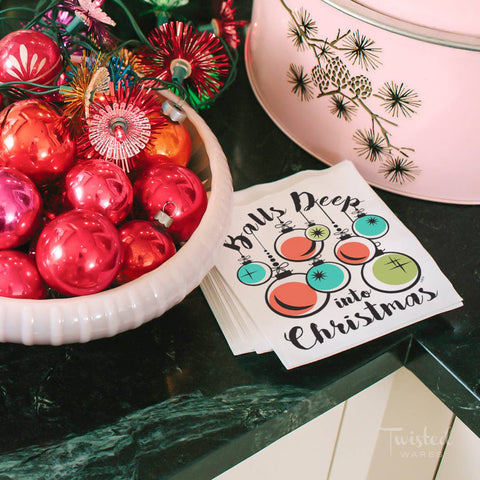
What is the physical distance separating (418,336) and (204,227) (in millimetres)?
230

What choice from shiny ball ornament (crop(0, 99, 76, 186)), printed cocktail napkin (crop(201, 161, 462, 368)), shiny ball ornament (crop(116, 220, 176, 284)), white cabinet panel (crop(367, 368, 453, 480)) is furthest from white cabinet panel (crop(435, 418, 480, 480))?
shiny ball ornament (crop(0, 99, 76, 186))

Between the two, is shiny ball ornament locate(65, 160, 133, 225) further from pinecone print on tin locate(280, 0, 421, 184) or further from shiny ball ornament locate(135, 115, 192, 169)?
pinecone print on tin locate(280, 0, 421, 184)

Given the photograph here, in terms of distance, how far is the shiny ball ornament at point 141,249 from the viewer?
49 cm

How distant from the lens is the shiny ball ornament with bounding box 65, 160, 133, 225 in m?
0.49

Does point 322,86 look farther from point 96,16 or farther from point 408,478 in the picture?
point 408,478

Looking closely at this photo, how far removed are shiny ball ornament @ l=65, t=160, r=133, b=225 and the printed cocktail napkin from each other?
15cm

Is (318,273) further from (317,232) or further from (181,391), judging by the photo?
(181,391)

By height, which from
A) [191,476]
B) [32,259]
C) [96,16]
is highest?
[96,16]

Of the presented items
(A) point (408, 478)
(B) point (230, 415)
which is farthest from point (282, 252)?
(A) point (408, 478)

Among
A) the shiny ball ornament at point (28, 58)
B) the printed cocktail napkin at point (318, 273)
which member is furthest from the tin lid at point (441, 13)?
the shiny ball ornament at point (28, 58)

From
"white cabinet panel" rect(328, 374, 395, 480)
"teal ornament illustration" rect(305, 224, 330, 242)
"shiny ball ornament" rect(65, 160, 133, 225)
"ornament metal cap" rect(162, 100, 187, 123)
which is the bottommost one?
"white cabinet panel" rect(328, 374, 395, 480)

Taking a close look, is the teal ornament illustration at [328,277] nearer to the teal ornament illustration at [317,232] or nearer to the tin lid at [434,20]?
the teal ornament illustration at [317,232]

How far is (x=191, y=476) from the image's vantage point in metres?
0.50

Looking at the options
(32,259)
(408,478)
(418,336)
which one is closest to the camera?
(32,259)
